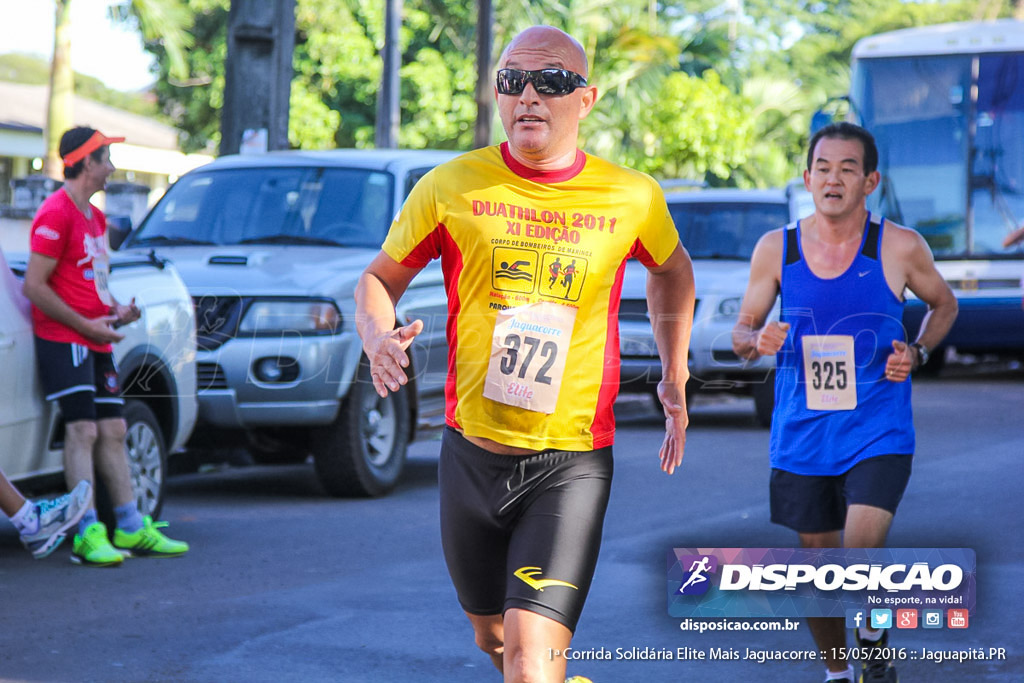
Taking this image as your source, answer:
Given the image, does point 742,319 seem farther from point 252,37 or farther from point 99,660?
point 252,37

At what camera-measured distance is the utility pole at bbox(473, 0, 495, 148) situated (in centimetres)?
2231

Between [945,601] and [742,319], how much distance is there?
3.70ft

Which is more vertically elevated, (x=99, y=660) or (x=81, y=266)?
(x=81, y=266)

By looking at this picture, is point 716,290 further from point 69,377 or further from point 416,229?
point 416,229

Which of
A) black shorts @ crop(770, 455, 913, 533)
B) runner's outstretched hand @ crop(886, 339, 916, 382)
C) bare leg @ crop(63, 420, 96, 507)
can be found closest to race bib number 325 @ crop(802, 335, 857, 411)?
runner's outstretched hand @ crop(886, 339, 916, 382)

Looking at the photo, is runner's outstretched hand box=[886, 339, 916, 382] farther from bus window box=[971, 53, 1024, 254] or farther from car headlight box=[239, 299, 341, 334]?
bus window box=[971, 53, 1024, 254]

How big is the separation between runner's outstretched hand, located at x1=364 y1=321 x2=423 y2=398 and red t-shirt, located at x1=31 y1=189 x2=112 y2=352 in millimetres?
3998

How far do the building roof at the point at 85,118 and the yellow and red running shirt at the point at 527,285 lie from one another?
34.9 metres

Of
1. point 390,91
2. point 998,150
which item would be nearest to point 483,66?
point 390,91

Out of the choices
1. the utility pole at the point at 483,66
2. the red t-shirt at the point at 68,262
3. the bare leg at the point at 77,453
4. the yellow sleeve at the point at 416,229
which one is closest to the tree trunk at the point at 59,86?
the utility pole at the point at 483,66

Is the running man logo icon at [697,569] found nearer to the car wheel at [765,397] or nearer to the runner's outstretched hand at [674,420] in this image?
the runner's outstretched hand at [674,420]

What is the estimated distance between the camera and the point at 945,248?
1775 cm

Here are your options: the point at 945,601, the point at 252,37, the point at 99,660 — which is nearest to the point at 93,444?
the point at 99,660

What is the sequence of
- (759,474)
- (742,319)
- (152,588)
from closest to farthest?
1. (742,319)
2. (152,588)
3. (759,474)
